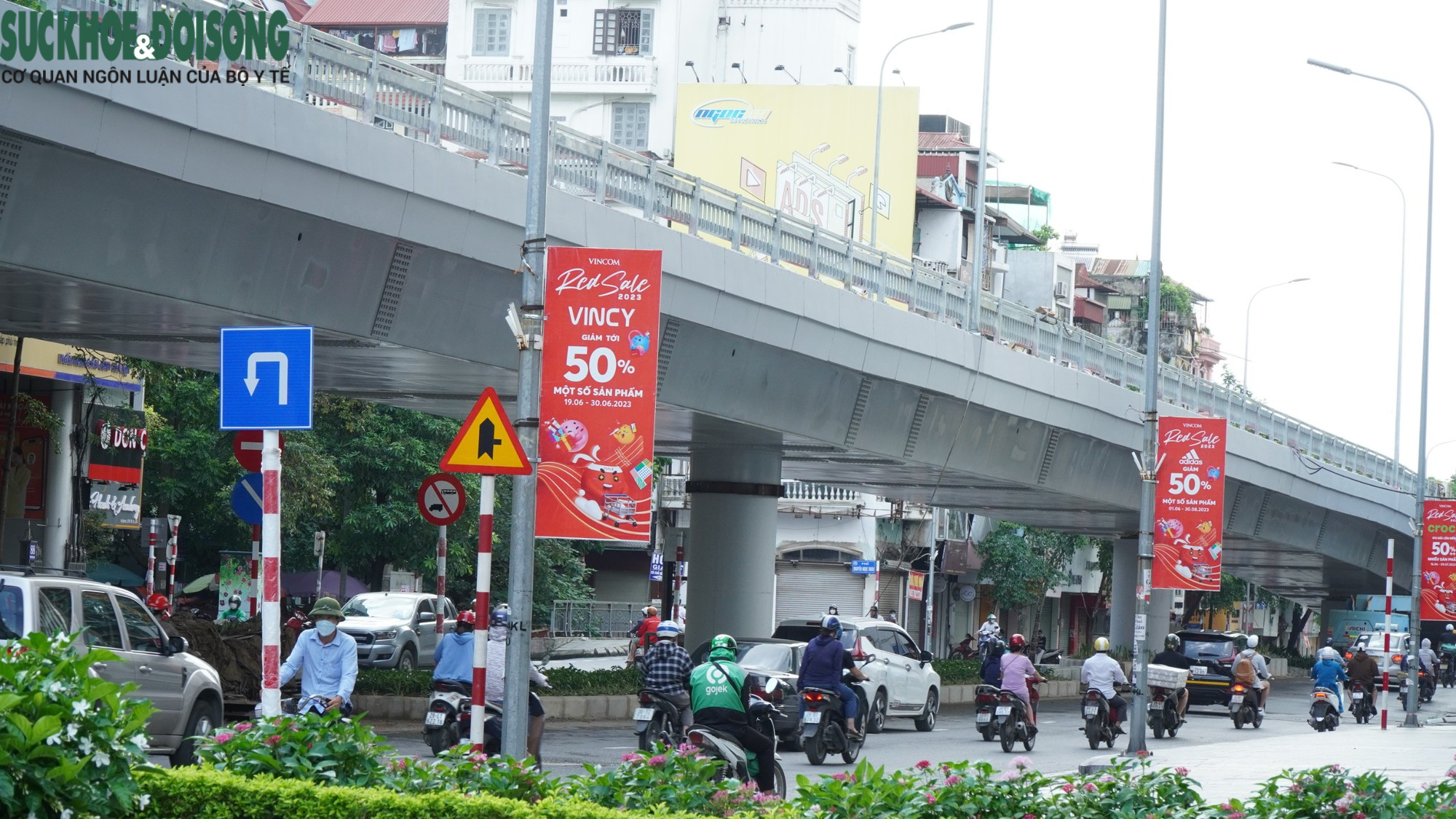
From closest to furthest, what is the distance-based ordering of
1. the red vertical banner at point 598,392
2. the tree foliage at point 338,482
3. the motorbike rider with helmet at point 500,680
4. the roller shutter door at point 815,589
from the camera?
the red vertical banner at point 598,392, the motorbike rider with helmet at point 500,680, the tree foliage at point 338,482, the roller shutter door at point 815,589

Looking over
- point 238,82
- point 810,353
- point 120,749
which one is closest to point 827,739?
point 810,353

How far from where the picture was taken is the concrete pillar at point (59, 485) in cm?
3234

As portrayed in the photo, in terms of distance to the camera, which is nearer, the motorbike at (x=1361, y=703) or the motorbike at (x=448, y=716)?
the motorbike at (x=448, y=716)

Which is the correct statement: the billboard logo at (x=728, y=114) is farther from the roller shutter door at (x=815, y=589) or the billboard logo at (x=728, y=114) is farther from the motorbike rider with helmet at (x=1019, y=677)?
the motorbike rider with helmet at (x=1019, y=677)

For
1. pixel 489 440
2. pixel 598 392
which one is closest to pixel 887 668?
pixel 598 392

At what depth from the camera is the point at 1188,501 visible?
24562mm

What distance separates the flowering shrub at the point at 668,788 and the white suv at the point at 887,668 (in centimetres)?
1578

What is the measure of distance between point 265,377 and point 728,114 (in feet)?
168

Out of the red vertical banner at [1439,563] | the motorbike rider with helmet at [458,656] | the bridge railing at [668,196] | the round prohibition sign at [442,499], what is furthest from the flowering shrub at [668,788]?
the red vertical banner at [1439,563]

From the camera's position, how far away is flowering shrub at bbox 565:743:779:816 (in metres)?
8.26

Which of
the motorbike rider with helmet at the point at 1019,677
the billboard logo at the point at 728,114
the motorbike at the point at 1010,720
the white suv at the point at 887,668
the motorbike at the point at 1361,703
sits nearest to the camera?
the motorbike at the point at 1010,720

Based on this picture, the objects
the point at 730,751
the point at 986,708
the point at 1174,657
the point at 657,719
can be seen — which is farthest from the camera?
the point at 1174,657

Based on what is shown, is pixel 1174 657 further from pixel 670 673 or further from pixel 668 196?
pixel 670 673

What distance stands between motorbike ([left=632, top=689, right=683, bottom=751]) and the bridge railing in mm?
6015
